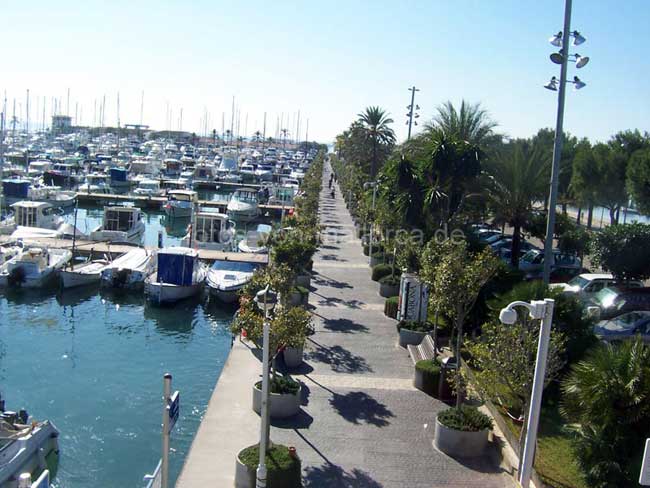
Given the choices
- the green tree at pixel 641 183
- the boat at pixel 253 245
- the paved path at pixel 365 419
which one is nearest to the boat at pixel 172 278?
the paved path at pixel 365 419

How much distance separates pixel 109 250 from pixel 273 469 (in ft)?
96.7

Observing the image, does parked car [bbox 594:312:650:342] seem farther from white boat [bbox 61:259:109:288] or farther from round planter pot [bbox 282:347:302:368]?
white boat [bbox 61:259:109:288]

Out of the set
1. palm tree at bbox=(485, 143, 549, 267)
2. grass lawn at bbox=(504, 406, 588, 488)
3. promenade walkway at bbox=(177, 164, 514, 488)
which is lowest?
promenade walkway at bbox=(177, 164, 514, 488)

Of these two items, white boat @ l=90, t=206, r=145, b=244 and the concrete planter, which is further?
white boat @ l=90, t=206, r=145, b=244

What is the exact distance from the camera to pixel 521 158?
91.7 ft

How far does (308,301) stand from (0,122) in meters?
28.6

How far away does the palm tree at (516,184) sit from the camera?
27922mm

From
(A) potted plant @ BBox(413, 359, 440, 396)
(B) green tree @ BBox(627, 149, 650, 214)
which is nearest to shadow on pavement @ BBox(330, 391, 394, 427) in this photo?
(A) potted plant @ BBox(413, 359, 440, 396)

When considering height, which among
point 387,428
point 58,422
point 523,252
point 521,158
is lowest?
point 58,422

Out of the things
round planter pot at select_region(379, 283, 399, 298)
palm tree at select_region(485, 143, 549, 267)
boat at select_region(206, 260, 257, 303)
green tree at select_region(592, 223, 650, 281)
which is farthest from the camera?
boat at select_region(206, 260, 257, 303)

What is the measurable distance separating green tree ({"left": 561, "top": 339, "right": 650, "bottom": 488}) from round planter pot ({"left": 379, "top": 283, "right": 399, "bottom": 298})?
19221 millimetres

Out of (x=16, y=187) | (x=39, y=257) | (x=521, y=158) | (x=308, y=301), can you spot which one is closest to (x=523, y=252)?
(x=521, y=158)

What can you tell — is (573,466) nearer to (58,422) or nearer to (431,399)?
(431,399)

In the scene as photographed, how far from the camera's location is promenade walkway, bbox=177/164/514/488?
44.7 ft
